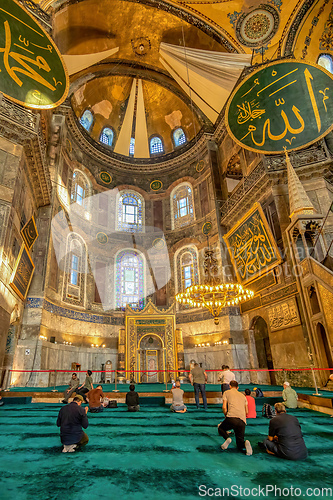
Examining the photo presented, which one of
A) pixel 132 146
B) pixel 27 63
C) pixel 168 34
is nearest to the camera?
pixel 27 63

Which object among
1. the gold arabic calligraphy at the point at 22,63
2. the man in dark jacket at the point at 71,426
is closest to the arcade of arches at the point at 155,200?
the gold arabic calligraphy at the point at 22,63

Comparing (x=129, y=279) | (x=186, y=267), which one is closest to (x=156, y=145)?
(x=186, y=267)

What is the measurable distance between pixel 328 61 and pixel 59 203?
482 inches

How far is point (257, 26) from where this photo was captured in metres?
12.3

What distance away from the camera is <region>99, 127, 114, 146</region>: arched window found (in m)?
16.2

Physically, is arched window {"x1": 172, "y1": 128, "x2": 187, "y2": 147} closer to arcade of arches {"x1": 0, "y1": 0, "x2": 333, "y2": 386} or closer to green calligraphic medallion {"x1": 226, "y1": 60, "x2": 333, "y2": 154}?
arcade of arches {"x1": 0, "y1": 0, "x2": 333, "y2": 386}

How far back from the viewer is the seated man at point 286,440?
2.58 m

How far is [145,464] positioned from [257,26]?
→ 50.6 feet

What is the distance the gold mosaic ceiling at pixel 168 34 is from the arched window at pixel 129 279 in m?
6.91

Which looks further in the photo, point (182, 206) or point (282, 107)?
point (182, 206)

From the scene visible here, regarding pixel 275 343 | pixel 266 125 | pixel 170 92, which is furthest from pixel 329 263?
pixel 170 92

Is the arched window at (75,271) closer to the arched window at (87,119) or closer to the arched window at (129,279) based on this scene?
the arched window at (129,279)

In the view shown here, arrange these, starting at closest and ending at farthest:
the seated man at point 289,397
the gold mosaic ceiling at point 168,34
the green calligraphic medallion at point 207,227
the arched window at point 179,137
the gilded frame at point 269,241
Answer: the seated man at point 289,397, the gilded frame at point 269,241, the gold mosaic ceiling at point 168,34, the green calligraphic medallion at point 207,227, the arched window at point 179,137

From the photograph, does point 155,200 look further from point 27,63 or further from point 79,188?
point 27,63
